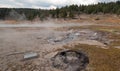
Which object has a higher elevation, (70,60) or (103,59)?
(70,60)

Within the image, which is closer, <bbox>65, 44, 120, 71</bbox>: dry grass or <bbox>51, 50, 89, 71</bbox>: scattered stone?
<bbox>65, 44, 120, 71</bbox>: dry grass

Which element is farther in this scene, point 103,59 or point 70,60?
point 103,59

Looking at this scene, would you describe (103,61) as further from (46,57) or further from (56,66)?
(46,57)

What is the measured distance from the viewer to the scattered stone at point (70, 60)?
755 inches

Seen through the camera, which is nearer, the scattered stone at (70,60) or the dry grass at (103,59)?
the dry grass at (103,59)

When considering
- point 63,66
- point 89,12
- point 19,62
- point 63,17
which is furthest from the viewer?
point 89,12

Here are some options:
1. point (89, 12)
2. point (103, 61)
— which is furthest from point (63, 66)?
point (89, 12)

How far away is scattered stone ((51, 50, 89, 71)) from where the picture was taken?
62.9 feet

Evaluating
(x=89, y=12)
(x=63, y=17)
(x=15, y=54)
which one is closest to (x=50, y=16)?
(x=63, y=17)

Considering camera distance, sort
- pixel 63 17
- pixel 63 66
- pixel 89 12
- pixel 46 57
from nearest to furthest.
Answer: pixel 63 66, pixel 46 57, pixel 63 17, pixel 89 12

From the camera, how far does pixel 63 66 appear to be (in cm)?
1938

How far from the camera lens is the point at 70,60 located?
20703 mm

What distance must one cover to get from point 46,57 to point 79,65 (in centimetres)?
437

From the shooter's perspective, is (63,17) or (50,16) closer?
(63,17)
